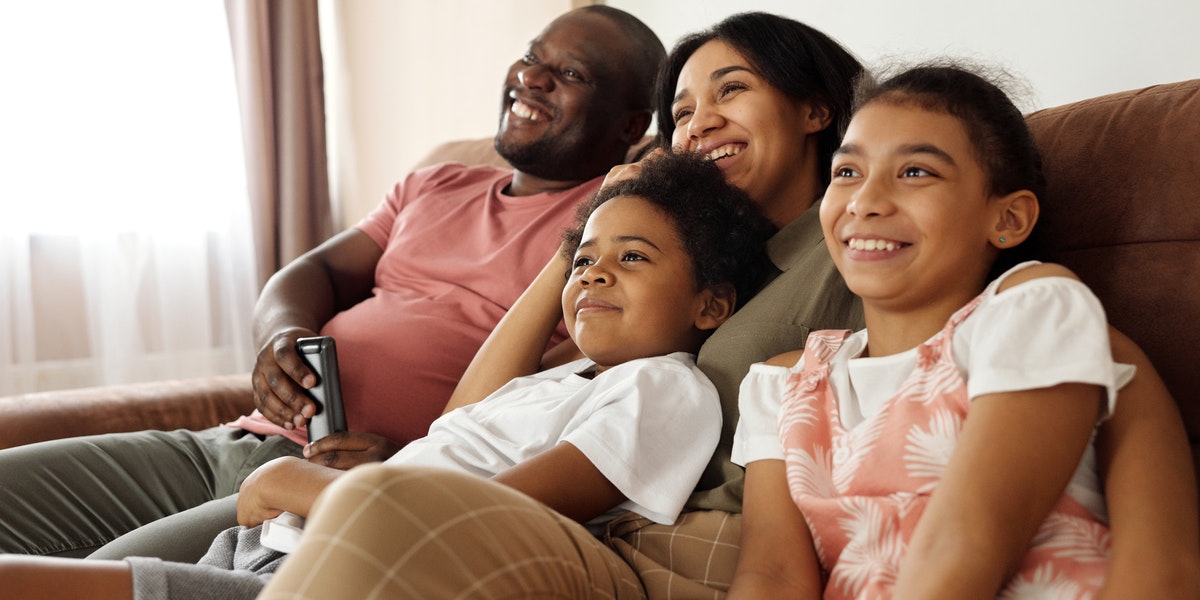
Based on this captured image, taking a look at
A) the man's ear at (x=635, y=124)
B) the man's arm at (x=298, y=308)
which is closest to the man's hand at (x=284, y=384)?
the man's arm at (x=298, y=308)

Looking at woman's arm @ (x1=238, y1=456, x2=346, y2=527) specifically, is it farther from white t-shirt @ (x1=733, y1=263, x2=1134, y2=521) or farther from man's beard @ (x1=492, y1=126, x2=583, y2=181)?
man's beard @ (x1=492, y1=126, x2=583, y2=181)

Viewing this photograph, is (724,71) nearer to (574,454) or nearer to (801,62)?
(801,62)

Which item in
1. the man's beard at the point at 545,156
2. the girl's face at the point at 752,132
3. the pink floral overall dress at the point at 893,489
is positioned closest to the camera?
the pink floral overall dress at the point at 893,489

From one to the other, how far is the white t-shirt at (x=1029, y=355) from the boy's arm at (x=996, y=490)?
0.7 inches

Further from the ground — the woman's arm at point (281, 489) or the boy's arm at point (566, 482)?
the boy's arm at point (566, 482)

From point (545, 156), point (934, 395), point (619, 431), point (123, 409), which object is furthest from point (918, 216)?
point (123, 409)

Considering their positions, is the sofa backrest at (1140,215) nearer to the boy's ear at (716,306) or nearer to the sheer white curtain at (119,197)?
the boy's ear at (716,306)

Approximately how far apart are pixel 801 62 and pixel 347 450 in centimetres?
89

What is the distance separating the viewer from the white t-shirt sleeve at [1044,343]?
0.85 m

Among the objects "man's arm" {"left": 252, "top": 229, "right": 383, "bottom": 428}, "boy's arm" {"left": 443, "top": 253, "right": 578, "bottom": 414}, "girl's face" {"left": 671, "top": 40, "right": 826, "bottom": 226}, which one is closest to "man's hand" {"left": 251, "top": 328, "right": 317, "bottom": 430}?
"man's arm" {"left": 252, "top": 229, "right": 383, "bottom": 428}

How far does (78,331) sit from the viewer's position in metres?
3.41

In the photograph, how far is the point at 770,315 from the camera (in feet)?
4.12

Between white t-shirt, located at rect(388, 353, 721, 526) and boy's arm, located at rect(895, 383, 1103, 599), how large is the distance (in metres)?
0.31

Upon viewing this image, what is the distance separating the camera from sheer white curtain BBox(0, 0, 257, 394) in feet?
10.6
